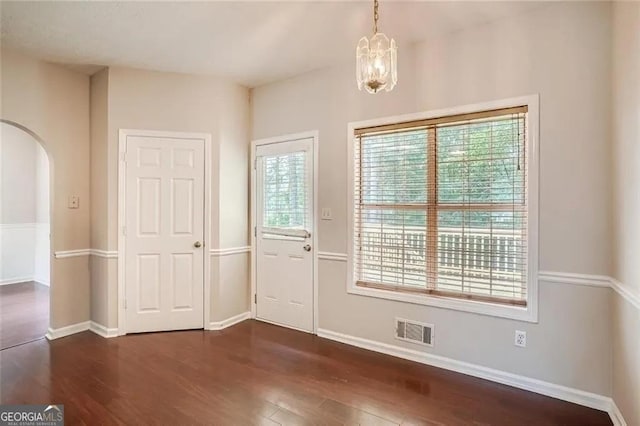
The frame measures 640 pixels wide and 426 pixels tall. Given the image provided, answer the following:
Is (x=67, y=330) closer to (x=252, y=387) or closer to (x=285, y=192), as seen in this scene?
(x=252, y=387)

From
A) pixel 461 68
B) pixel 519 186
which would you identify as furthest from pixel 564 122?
pixel 461 68

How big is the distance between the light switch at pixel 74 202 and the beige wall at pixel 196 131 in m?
0.22

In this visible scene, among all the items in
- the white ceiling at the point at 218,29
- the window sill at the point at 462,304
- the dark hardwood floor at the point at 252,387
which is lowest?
the dark hardwood floor at the point at 252,387

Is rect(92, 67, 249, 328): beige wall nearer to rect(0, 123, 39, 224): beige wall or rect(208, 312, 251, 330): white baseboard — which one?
rect(208, 312, 251, 330): white baseboard

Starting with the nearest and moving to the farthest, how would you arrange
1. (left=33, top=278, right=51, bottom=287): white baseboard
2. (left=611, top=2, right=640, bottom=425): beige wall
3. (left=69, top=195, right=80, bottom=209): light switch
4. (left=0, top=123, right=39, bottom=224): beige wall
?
(left=611, top=2, right=640, bottom=425): beige wall, (left=69, top=195, right=80, bottom=209): light switch, (left=0, top=123, right=39, bottom=224): beige wall, (left=33, top=278, right=51, bottom=287): white baseboard

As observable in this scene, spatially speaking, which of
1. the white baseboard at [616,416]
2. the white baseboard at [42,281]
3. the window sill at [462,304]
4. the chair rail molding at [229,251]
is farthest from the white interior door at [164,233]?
the white baseboard at [616,416]

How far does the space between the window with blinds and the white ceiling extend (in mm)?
761

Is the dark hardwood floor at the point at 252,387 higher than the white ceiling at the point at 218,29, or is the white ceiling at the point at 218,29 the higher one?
the white ceiling at the point at 218,29

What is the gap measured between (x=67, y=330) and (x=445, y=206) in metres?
3.97

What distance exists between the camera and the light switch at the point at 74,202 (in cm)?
348

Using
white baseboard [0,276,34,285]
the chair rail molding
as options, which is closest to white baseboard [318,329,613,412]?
the chair rail molding

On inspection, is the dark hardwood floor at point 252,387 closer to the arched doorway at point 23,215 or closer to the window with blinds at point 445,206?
the window with blinds at point 445,206

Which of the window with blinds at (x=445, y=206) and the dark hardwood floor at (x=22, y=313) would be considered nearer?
the window with blinds at (x=445, y=206)

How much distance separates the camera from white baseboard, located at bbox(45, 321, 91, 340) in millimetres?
3348
